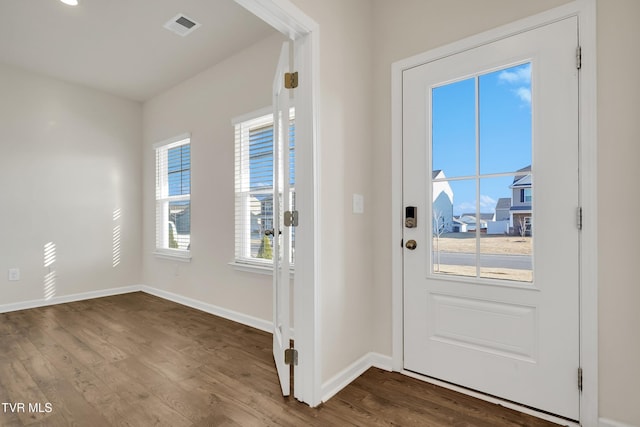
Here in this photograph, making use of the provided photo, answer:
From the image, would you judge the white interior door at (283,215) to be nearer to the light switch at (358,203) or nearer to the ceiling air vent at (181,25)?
the light switch at (358,203)

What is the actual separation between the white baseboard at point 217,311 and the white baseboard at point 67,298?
41cm

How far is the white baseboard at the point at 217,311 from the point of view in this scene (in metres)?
3.06

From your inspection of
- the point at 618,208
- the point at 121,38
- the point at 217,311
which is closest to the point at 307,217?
the point at 618,208

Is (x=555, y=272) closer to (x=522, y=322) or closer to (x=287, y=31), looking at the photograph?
(x=522, y=322)

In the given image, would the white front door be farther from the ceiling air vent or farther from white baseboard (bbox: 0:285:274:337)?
the ceiling air vent

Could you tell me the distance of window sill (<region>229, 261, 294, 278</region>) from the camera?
118 inches

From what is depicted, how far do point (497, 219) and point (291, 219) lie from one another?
118 centimetres

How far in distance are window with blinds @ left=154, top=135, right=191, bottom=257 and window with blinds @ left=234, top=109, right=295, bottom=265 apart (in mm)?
1033

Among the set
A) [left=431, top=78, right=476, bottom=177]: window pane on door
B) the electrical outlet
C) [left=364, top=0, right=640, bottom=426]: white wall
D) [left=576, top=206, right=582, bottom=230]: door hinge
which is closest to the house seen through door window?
[left=431, top=78, right=476, bottom=177]: window pane on door

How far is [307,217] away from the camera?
71.1 inches

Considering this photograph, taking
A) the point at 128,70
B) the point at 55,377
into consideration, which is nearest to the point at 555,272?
the point at 55,377

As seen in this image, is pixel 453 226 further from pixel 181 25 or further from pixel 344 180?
pixel 181 25

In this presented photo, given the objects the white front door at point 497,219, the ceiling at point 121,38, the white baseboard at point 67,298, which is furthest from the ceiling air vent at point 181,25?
the white baseboard at point 67,298

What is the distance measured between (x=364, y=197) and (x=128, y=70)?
3.49 m
